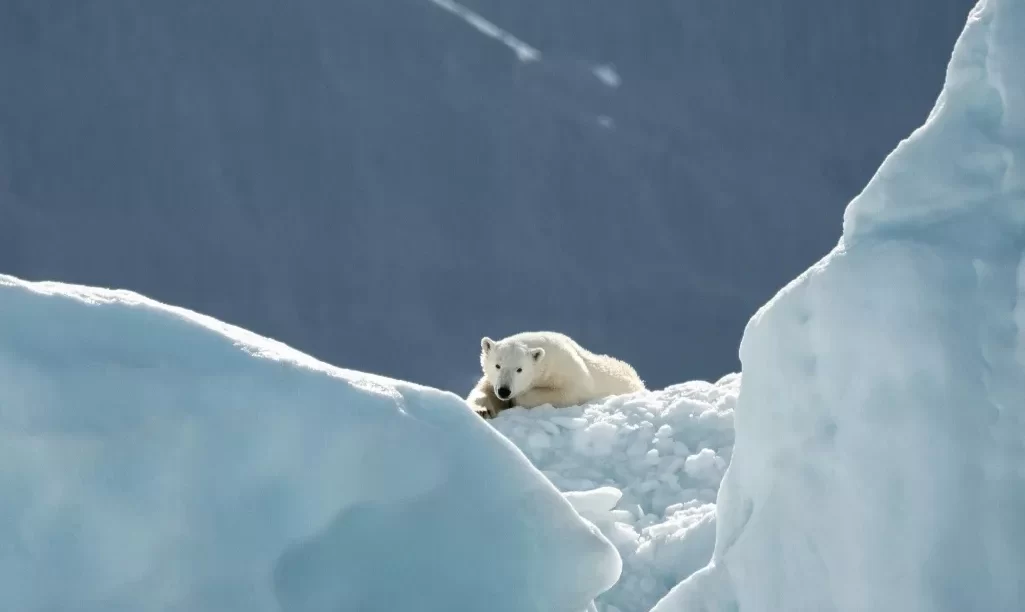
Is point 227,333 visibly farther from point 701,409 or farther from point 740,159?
point 740,159

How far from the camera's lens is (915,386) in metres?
2.04

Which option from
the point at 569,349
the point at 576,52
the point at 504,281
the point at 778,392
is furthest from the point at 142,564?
the point at 576,52

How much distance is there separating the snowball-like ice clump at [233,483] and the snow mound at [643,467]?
1497 mm

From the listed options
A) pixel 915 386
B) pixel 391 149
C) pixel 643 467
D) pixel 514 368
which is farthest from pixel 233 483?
pixel 391 149

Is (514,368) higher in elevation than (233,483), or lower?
higher

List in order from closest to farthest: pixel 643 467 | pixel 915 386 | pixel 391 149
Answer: pixel 915 386, pixel 643 467, pixel 391 149

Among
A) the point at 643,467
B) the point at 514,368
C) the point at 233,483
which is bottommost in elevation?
the point at 233,483

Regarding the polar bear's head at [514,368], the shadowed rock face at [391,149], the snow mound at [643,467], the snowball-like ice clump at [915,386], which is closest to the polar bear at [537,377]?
the polar bear's head at [514,368]

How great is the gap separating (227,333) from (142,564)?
22.6 inches

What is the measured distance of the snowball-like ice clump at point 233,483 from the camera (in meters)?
2.33

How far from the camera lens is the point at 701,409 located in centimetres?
607

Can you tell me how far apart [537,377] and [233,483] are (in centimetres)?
481

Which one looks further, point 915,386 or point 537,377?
point 537,377

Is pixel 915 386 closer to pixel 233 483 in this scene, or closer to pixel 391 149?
pixel 233 483
